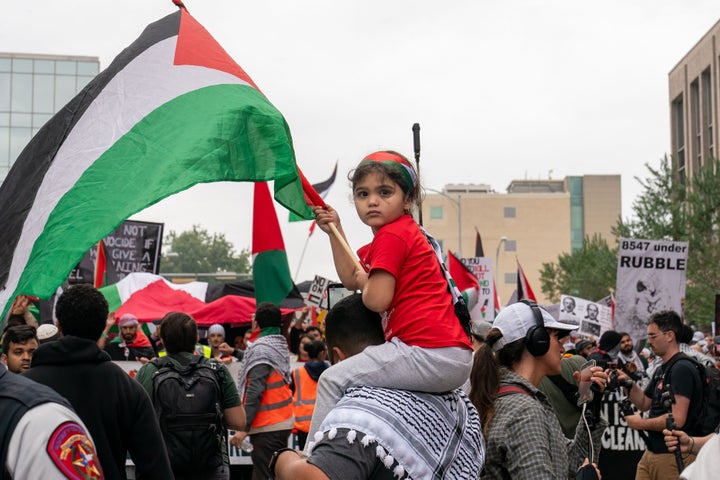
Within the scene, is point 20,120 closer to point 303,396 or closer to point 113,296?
point 113,296

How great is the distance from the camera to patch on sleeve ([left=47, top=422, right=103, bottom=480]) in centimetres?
315

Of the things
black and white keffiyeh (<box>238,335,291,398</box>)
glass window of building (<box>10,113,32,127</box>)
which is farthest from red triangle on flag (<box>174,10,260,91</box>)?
glass window of building (<box>10,113,32,127</box>)

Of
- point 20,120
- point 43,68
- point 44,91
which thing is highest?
point 43,68

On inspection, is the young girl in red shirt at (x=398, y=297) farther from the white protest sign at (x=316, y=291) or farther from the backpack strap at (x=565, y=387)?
the white protest sign at (x=316, y=291)

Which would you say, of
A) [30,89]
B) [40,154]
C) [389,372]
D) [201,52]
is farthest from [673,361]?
[30,89]

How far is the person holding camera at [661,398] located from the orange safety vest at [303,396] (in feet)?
13.0

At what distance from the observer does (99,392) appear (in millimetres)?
4914

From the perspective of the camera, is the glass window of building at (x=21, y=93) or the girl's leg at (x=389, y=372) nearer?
the girl's leg at (x=389, y=372)

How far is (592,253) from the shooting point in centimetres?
7212

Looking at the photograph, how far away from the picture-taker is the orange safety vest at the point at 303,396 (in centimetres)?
1171

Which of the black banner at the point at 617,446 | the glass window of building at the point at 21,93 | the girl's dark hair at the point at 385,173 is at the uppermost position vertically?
the glass window of building at the point at 21,93

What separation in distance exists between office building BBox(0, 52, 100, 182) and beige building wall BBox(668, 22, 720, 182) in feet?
120

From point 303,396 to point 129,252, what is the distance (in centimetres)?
873

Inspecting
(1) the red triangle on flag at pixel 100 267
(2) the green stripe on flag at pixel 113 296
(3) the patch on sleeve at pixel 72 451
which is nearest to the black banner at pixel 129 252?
(1) the red triangle on flag at pixel 100 267
